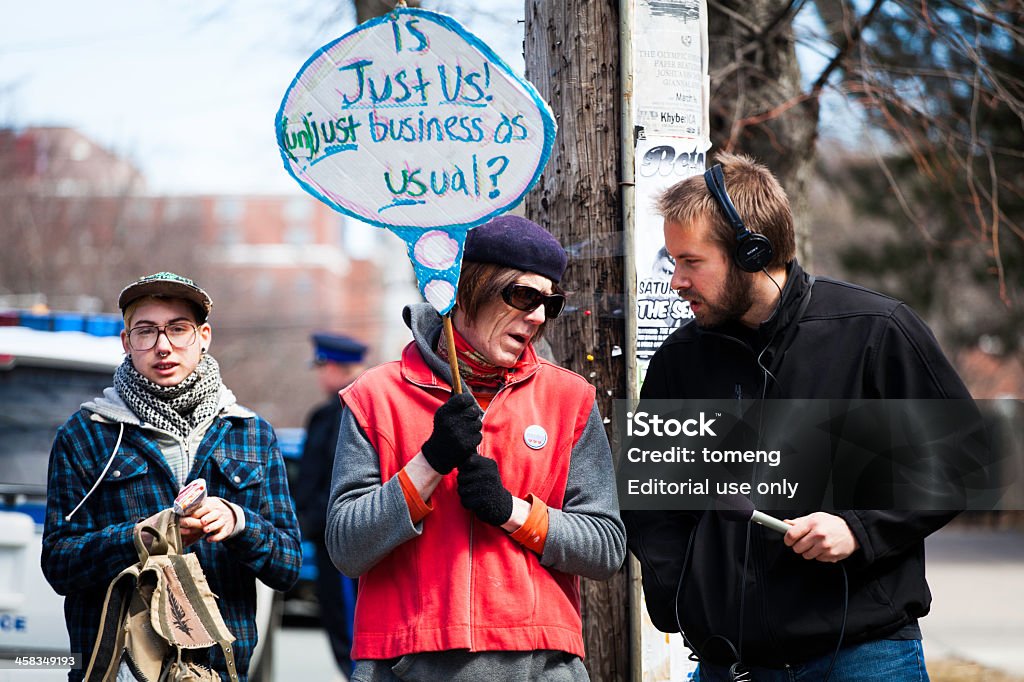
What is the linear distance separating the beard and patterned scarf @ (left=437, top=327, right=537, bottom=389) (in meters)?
0.46

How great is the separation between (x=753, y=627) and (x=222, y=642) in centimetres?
144

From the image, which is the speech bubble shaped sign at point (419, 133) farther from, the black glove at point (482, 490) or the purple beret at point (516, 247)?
the black glove at point (482, 490)

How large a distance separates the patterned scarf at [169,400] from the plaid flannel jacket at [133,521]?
55mm

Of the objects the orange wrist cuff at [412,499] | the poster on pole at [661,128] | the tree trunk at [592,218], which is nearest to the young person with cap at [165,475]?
the orange wrist cuff at [412,499]

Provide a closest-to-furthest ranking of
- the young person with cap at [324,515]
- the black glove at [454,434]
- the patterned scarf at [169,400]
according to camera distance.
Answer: the black glove at [454,434]
the patterned scarf at [169,400]
the young person with cap at [324,515]

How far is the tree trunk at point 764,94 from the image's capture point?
6.86 metres

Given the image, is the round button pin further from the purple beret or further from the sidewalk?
the sidewalk

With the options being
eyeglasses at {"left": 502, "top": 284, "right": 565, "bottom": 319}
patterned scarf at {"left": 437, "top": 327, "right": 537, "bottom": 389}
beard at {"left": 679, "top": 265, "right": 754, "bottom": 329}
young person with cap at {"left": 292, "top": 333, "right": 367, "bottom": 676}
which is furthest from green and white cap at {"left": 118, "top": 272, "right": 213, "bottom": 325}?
young person with cap at {"left": 292, "top": 333, "right": 367, "bottom": 676}

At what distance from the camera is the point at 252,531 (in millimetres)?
3375

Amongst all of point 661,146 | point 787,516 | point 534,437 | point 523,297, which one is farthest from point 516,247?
point 661,146

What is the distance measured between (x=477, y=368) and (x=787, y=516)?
2.73 feet

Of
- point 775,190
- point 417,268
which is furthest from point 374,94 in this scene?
point 775,190

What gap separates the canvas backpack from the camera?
3168mm

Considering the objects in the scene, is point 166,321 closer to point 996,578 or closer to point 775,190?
point 775,190
